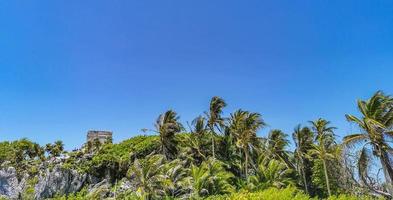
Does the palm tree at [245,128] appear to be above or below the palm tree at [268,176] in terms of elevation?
above

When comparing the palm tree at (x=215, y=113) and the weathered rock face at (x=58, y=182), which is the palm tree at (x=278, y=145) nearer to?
the palm tree at (x=215, y=113)

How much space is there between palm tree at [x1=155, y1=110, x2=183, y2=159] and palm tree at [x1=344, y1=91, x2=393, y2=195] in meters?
26.8

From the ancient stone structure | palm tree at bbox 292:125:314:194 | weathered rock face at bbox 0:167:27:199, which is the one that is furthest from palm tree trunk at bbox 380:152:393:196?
the ancient stone structure

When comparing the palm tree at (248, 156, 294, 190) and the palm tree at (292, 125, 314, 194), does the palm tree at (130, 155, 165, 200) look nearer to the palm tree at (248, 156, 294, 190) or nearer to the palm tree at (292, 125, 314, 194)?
the palm tree at (248, 156, 294, 190)

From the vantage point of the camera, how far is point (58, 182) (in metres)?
46.0

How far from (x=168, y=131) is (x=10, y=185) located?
69.7ft

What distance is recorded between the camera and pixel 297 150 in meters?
51.0

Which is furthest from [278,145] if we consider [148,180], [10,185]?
[10,185]

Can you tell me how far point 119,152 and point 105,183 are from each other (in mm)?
5202

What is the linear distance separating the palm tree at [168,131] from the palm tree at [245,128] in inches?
285

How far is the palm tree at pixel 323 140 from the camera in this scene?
44.5 meters

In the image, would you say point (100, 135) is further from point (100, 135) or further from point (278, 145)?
point (278, 145)

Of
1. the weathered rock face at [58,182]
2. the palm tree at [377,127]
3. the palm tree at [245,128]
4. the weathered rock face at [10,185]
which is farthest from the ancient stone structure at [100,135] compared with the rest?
the palm tree at [377,127]

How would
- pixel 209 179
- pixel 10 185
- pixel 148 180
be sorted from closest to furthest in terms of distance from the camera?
pixel 148 180, pixel 209 179, pixel 10 185
